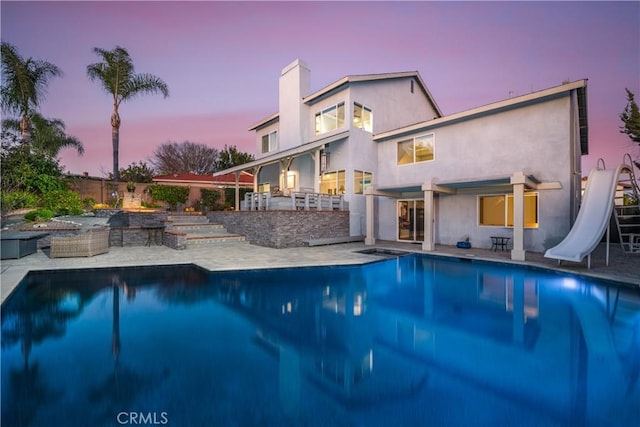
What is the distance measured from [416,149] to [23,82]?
23.4m

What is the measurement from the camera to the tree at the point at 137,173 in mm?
31094

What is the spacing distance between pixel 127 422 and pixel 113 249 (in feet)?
38.5

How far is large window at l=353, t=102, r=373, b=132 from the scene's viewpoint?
16812mm

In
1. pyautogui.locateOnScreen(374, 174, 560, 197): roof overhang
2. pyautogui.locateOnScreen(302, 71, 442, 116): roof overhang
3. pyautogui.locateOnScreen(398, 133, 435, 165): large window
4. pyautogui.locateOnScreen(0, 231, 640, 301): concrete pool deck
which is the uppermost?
pyautogui.locateOnScreen(302, 71, 442, 116): roof overhang

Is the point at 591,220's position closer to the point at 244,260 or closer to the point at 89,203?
the point at 244,260

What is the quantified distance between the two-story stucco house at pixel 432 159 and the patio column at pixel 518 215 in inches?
1.3

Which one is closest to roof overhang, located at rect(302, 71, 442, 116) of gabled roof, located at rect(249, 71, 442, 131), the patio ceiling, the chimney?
gabled roof, located at rect(249, 71, 442, 131)

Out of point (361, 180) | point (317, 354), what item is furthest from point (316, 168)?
point (317, 354)

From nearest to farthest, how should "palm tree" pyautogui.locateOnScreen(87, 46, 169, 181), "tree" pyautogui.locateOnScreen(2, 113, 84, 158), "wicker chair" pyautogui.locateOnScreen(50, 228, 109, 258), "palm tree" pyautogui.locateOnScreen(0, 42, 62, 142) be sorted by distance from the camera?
1. "wicker chair" pyautogui.locateOnScreen(50, 228, 109, 258)
2. "palm tree" pyautogui.locateOnScreen(0, 42, 62, 142)
3. "tree" pyautogui.locateOnScreen(2, 113, 84, 158)
4. "palm tree" pyautogui.locateOnScreen(87, 46, 169, 181)

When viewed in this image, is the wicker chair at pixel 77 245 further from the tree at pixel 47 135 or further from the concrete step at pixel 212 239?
the tree at pixel 47 135

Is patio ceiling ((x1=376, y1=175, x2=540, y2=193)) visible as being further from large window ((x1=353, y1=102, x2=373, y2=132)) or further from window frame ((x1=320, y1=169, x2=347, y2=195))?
large window ((x1=353, y1=102, x2=373, y2=132))

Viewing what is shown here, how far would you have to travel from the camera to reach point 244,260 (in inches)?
396

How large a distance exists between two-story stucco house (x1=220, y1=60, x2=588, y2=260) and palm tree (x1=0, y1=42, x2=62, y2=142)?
1290 cm

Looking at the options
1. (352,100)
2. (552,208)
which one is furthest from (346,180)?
(552,208)
